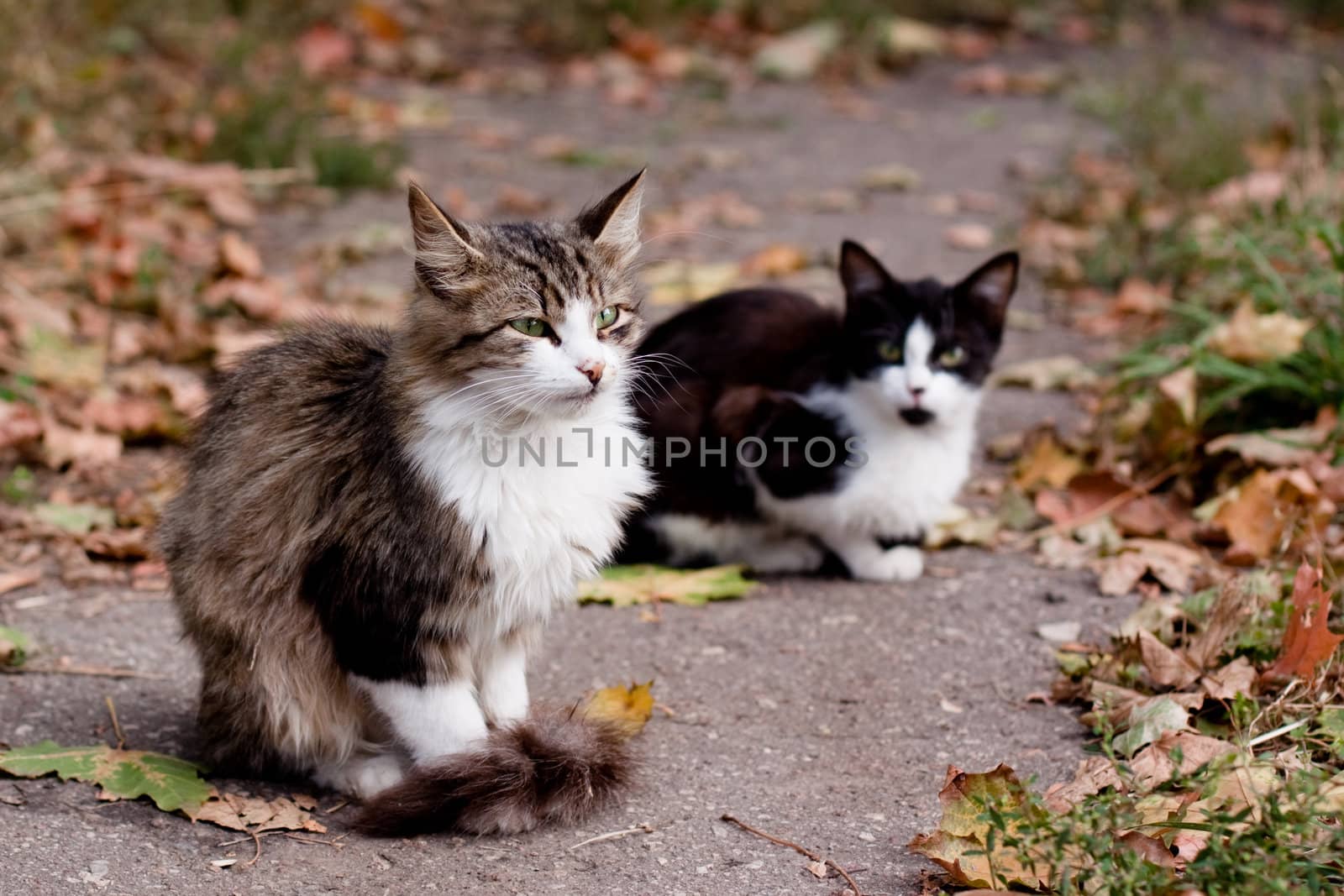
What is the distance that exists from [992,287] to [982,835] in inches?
83.2

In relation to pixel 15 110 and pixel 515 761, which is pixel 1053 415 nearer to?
pixel 515 761

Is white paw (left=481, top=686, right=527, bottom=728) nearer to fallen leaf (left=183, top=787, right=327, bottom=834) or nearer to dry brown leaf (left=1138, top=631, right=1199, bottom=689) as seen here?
fallen leaf (left=183, top=787, right=327, bottom=834)

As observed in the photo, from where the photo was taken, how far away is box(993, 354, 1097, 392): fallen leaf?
550 cm

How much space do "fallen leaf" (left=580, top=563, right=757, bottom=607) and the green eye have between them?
129 centimetres

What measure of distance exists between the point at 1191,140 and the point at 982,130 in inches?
99.4

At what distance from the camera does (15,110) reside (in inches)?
239

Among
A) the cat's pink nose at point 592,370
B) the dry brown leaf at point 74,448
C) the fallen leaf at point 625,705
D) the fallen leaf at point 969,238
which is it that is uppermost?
the cat's pink nose at point 592,370

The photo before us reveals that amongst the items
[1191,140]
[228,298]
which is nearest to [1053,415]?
[1191,140]

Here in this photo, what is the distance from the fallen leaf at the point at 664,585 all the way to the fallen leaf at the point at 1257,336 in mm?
1811

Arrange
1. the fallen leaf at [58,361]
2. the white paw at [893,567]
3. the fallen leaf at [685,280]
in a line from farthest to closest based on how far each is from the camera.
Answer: the fallen leaf at [685,280], the fallen leaf at [58,361], the white paw at [893,567]

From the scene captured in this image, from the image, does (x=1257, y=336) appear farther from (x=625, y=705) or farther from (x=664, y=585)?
(x=625, y=705)

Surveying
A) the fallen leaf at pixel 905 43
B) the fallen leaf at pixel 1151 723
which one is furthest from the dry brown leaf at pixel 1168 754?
the fallen leaf at pixel 905 43

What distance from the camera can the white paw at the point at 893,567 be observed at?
4238 mm

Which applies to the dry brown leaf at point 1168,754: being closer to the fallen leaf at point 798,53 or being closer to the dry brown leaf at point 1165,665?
the dry brown leaf at point 1165,665
